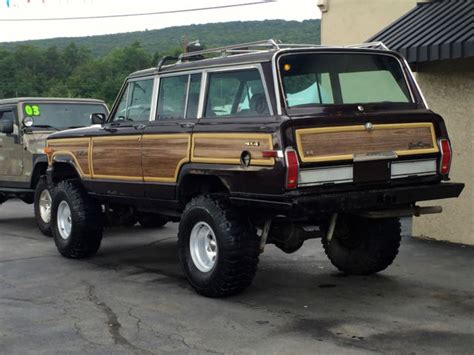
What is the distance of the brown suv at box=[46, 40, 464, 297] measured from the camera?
5.59 meters

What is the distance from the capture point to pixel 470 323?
17.6ft

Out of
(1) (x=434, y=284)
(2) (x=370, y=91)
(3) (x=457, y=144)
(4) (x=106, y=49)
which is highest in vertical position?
(4) (x=106, y=49)

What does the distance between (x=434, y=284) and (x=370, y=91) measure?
81.6 inches

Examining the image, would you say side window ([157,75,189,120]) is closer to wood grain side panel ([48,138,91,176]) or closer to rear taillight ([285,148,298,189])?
wood grain side panel ([48,138,91,176])

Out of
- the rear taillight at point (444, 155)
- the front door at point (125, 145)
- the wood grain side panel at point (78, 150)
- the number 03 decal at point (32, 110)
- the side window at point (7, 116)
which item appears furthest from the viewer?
the side window at point (7, 116)

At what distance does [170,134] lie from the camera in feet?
21.7

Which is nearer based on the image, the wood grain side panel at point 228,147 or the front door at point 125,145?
the wood grain side panel at point 228,147

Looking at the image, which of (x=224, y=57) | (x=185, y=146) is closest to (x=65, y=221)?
(x=185, y=146)

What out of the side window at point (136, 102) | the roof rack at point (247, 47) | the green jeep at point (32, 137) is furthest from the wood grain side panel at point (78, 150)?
the green jeep at point (32, 137)

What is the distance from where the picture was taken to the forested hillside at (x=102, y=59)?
104 ft

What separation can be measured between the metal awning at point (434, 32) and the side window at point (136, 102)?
131 inches

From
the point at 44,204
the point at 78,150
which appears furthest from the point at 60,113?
the point at 78,150

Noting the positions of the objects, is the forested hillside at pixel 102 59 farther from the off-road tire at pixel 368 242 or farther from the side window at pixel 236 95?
the side window at pixel 236 95

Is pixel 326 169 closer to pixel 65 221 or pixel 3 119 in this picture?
pixel 65 221
